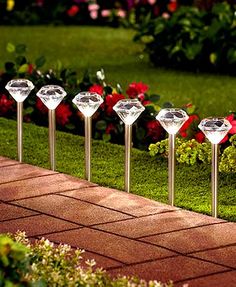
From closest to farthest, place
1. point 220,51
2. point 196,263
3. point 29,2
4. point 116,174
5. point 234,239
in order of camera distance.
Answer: point 196,263 < point 234,239 < point 116,174 < point 220,51 < point 29,2

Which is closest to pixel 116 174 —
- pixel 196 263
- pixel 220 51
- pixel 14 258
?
pixel 196 263

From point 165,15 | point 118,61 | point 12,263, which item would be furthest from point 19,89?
point 165,15

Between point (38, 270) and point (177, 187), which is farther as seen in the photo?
point (177, 187)

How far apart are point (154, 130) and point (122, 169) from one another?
78 centimetres

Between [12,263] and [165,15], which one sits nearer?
[12,263]

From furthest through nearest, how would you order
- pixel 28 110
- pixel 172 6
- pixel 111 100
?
pixel 172 6 → pixel 28 110 → pixel 111 100

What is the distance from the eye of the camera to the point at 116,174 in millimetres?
8438

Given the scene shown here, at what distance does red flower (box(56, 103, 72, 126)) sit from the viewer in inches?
381

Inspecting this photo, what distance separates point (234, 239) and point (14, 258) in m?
1.70

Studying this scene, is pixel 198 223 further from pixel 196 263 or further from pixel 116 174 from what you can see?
pixel 116 174

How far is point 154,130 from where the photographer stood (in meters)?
9.27

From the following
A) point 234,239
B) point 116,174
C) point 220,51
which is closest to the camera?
point 234,239

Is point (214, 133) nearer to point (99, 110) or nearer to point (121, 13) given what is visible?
point (99, 110)

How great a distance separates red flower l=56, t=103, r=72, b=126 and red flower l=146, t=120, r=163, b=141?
0.69m
